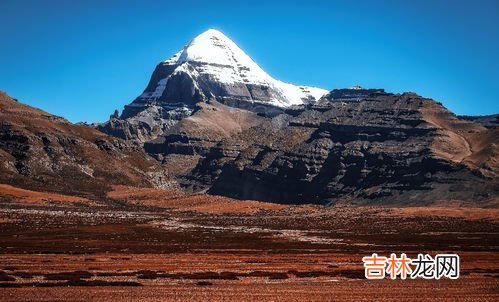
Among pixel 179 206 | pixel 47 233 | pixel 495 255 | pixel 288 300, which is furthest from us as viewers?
pixel 179 206

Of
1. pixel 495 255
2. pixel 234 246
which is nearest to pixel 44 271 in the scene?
pixel 234 246

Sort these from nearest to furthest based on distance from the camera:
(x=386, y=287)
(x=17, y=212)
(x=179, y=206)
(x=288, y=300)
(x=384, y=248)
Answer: (x=288, y=300) → (x=386, y=287) → (x=384, y=248) → (x=17, y=212) → (x=179, y=206)

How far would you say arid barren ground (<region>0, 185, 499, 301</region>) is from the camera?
142 ft

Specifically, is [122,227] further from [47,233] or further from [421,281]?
[421,281]

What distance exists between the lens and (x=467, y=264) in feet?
210

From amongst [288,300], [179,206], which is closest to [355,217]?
[179,206]

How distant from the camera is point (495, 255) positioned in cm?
7488

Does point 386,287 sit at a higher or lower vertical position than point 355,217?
lower

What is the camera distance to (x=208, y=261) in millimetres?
63906

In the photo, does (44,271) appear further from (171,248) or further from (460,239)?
(460,239)

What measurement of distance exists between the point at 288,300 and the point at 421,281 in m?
14.9

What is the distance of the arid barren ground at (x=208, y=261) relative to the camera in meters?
43.4

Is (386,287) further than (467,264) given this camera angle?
No

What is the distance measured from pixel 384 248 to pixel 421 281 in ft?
105
